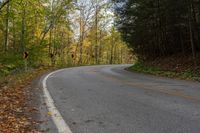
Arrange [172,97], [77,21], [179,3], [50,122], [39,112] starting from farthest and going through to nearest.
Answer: [77,21]
[179,3]
[172,97]
[39,112]
[50,122]

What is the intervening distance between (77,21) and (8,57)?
4117 centimetres

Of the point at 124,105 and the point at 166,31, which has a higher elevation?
the point at 166,31

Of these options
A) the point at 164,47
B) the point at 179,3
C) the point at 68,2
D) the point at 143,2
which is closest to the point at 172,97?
the point at 179,3

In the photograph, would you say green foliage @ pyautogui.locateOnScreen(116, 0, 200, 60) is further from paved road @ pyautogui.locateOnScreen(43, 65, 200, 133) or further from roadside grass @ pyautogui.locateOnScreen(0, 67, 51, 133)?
roadside grass @ pyautogui.locateOnScreen(0, 67, 51, 133)

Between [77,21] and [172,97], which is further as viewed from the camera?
[77,21]

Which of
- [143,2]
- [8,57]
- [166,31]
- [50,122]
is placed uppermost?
[143,2]

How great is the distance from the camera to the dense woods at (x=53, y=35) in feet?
72.7

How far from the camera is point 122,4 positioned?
95.1 ft

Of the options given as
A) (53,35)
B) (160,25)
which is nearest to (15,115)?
(160,25)

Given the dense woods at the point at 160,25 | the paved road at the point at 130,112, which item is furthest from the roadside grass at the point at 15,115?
the dense woods at the point at 160,25

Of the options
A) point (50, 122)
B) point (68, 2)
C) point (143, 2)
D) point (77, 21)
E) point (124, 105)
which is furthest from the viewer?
point (77, 21)

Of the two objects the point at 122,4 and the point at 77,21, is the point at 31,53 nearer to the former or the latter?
the point at 122,4

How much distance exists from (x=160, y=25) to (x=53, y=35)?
26326 mm

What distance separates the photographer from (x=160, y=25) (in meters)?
27.0
